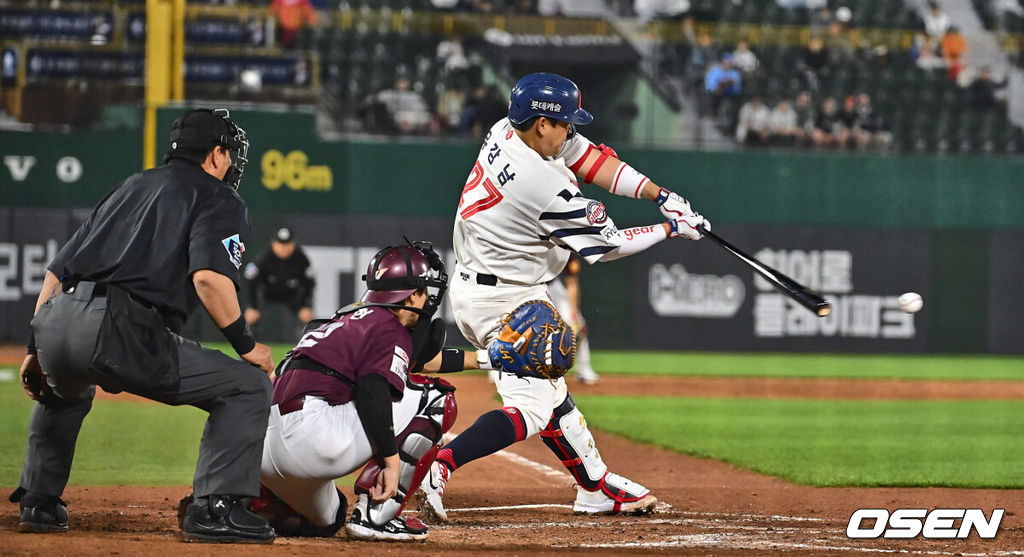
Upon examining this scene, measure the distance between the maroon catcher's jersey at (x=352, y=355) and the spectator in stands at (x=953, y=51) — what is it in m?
19.0

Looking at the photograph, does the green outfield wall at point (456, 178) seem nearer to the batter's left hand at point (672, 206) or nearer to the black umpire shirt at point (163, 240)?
the batter's left hand at point (672, 206)

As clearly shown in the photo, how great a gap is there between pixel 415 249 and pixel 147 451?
4.40m

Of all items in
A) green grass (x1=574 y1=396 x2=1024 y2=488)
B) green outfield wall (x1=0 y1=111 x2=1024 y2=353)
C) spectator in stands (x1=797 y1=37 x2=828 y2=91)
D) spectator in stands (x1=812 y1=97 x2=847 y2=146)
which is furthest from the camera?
spectator in stands (x1=797 y1=37 x2=828 y2=91)

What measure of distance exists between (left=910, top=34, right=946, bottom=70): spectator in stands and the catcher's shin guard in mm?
17556

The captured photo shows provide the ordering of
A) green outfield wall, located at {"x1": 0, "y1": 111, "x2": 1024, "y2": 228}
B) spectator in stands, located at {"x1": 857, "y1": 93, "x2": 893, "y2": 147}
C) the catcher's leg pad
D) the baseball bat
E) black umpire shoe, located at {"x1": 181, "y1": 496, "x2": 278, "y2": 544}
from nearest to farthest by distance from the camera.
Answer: black umpire shoe, located at {"x1": 181, "y1": 496, "x2": 278, "y2": 544} → the catcher's leg pad → the baseball bat → green outfield wall, located at {"x1": 0, "y1": 111, "x2": 1024, "y2": 228} → spectator in stands, located at {"x1": 857, "y1": 93, "x2": 893, "y2": 147}

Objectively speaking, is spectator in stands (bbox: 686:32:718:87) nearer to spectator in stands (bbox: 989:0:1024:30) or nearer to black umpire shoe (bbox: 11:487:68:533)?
spectator in stands (bbox: 989:0:1024:30)

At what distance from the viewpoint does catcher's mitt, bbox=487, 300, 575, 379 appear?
20.0 feet

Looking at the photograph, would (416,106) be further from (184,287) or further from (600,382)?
(184,287)

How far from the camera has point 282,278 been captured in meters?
16.4

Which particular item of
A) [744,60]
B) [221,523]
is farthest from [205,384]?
[744,60]

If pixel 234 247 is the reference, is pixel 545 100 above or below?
Answer: above

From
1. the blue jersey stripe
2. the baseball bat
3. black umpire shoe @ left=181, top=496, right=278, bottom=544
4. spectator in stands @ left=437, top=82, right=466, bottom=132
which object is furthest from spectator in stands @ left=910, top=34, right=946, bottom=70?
black umpire shoe @ left=181, top=496, right=278, bottom=544

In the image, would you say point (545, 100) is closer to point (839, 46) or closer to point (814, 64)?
point (814, 64)

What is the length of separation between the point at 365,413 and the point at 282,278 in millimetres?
11632
